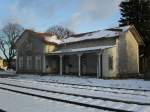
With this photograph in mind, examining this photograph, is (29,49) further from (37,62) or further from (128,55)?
(128,55)

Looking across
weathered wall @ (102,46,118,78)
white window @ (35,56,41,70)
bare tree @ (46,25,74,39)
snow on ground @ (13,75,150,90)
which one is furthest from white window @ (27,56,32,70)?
bare tree @ (46,25,74,39)

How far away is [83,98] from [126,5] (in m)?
35.2

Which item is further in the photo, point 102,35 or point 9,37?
point 9,37

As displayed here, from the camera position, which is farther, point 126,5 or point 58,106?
point 126,5

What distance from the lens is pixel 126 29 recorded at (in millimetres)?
36531

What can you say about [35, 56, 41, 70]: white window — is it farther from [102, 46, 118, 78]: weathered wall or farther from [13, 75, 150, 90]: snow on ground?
[13, 75, 150, 90]: snow on ground

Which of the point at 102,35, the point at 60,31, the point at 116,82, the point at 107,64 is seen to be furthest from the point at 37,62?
the point at 60,31

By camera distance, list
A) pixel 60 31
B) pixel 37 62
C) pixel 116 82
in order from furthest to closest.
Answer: pixel 60 31
pixel 37 62
pixel 116 82

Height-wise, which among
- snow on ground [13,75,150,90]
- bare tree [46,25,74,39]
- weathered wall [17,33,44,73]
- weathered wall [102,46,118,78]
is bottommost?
snow on ground [13,75,150,90]

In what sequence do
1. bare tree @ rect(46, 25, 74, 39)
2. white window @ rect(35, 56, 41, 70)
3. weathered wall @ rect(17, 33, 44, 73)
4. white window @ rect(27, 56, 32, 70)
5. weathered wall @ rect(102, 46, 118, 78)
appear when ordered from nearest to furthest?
weathered wall @ rect(102, 46, 118, 78), white window @ rect(35, 56, 41, 70), weathered wall @ rect(17, 33, 44, 73), white window @ rect(27, 56, 32, 70), bare tree @ rect(46, 25, 74, 39)

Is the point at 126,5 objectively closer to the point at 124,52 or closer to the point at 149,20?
the point at 149,20

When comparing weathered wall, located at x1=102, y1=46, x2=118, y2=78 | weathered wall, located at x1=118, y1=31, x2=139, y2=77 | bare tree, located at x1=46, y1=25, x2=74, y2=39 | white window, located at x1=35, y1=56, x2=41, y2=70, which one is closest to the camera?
weathered wall, located at x1=102, y1=46, x2=118, y2=78

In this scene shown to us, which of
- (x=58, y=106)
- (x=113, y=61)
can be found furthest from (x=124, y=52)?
(x=58, y=106)

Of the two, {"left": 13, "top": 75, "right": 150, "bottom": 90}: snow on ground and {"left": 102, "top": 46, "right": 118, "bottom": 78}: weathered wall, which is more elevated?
{"left": 102, "top": 46, "right": 118, "bottom": 78}: weathered wall
